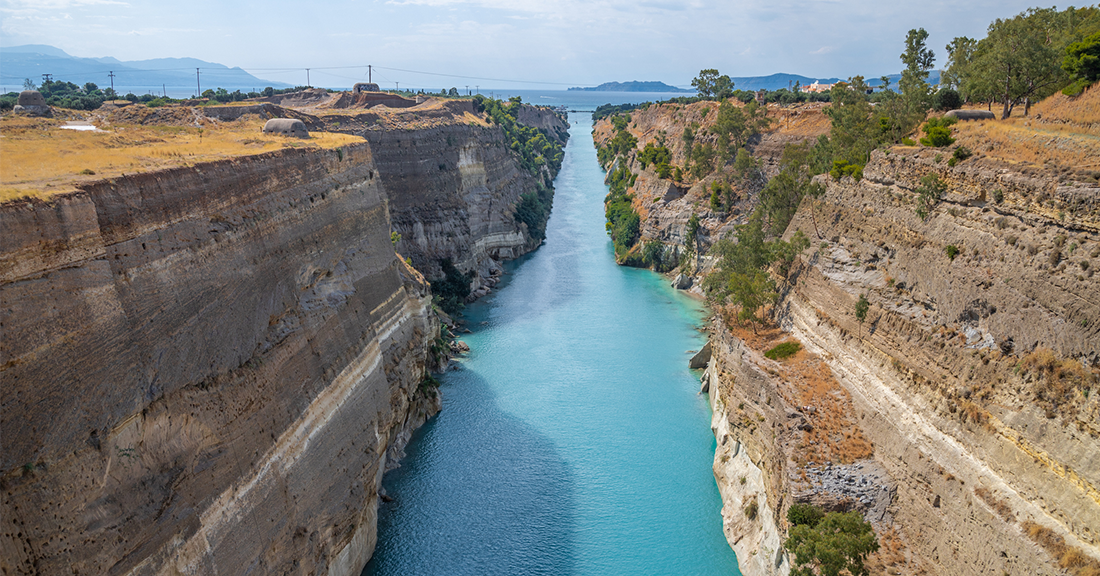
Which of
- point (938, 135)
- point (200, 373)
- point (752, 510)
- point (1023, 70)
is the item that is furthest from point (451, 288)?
point (1023, 70)

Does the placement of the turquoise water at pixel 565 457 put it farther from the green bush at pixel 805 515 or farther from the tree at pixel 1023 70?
the tree at pixel 1023 70

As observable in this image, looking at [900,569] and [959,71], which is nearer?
[900,569]

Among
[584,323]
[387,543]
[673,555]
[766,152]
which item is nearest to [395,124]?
[584,323]

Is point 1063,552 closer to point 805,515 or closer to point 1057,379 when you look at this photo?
point 1057,379

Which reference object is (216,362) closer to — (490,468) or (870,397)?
(490,468)

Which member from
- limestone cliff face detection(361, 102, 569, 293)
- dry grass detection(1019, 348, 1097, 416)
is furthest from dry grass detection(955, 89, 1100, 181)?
limestone cliff face detection(361, 102, 569, 293)

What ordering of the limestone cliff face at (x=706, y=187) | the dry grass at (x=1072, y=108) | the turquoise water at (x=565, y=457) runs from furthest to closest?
the limestone cliff face at (x=706, y=187), the turquoise water at (x=565, y=457), the dry grass at (x=1072, y=108)

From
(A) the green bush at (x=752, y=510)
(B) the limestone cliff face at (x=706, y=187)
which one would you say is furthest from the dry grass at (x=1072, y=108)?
(B) the limestone cliff face at (x=706, y=187)

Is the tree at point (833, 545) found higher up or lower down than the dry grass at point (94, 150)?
lower down
